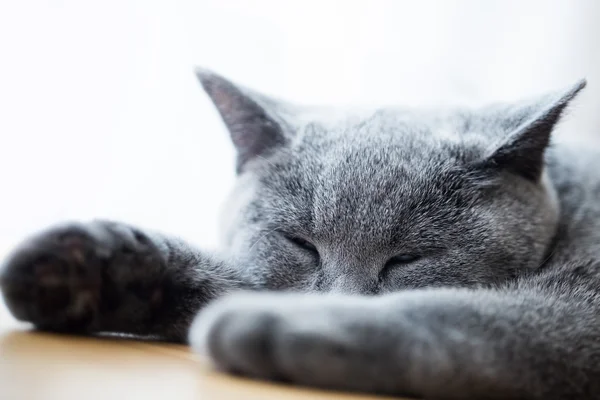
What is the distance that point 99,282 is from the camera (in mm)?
808

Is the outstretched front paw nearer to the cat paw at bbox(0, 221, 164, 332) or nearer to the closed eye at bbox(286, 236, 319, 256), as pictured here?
the cat paw at bbox(0, 221, 164, 332)

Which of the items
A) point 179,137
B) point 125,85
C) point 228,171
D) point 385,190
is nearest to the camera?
point 385,190

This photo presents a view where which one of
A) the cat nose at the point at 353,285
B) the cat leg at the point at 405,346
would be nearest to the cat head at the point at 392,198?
the cat nose at the point at 353,285

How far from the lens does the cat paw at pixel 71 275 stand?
0.79 meters

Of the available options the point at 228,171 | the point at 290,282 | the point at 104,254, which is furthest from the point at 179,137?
the point at 104,254

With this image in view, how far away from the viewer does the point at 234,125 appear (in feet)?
4.07

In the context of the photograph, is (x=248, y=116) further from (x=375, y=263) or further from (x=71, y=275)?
(x=71, y=275)

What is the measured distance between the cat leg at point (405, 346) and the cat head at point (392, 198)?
175mm

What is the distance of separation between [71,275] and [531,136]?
2.24ft

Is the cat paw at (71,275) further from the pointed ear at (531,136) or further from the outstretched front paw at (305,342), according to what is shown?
the pointed ear at (531,136)

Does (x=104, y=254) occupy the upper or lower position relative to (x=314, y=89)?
lower

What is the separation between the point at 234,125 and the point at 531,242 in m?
0.54

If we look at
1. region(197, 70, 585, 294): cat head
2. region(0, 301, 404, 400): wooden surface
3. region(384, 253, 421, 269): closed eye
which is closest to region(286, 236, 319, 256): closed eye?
region(197, 70, 585, 294): cat head

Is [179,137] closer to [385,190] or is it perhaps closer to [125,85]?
[125,85]
